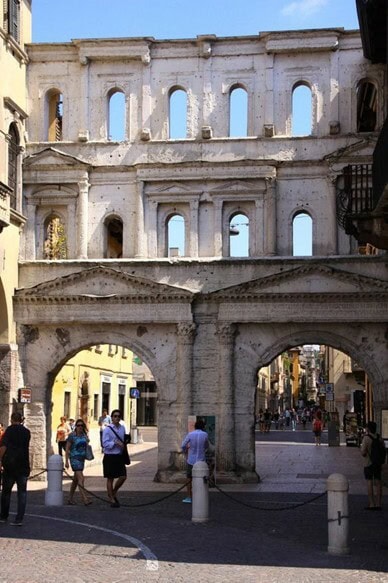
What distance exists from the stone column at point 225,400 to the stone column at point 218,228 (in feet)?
7.28

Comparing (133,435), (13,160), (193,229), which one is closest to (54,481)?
(193,229)

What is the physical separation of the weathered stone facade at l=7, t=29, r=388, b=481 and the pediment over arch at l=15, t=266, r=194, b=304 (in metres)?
0.04

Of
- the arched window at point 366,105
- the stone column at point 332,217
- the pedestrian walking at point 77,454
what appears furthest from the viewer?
the arched window at point 366,105

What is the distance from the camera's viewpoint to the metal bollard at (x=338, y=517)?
15266 millimetres

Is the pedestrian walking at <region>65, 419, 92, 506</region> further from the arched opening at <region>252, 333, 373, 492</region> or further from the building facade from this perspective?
the building facade

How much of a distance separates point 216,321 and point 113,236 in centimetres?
1112

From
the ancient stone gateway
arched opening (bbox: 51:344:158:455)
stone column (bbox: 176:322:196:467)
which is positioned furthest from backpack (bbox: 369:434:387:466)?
arched opening (bbox: 51:344:158:455)

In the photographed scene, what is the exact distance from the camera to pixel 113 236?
131ft

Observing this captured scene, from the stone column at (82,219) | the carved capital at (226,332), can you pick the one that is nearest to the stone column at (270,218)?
the carved capital at (226,332)

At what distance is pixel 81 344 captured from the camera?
30766mm

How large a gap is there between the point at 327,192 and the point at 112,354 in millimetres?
21853

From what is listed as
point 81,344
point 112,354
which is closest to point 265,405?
point 112,354

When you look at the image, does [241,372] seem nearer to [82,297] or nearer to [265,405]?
[82,297]

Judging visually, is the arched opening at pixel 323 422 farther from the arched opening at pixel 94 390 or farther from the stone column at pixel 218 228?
the arched opening at pixel 94 390
